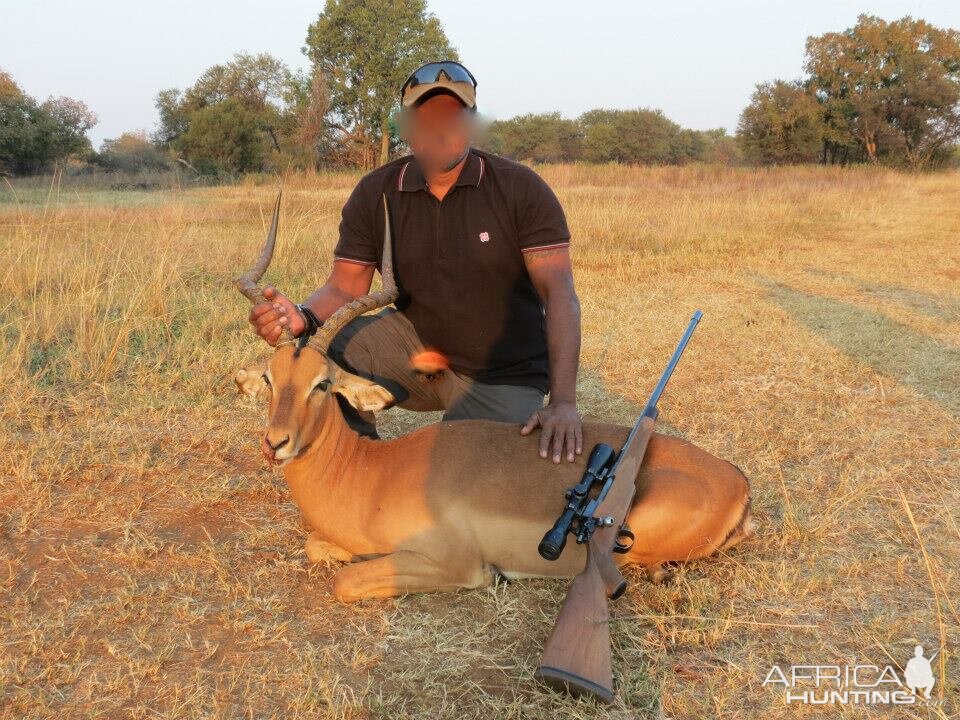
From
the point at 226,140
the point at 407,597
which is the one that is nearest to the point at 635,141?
the point at 226,140

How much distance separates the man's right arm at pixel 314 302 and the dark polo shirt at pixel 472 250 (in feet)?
0.25

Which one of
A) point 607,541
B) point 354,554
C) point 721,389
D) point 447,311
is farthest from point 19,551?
point 721,389

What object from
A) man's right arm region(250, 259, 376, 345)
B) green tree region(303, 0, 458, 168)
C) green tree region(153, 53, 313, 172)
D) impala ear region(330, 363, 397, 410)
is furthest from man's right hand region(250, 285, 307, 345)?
green tree region(303, 0, 458, 168)

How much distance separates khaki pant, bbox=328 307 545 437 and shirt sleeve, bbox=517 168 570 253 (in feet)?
2.81

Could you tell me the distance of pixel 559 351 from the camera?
166 inches

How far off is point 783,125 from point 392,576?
3678 cm

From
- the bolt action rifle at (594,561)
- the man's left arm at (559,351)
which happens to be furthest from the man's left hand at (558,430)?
the bolt action rifle at (594,561)

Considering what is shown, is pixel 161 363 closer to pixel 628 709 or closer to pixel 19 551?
pixel 19 551

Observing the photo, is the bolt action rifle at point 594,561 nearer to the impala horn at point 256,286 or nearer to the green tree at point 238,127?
the impala horn at point 256,286

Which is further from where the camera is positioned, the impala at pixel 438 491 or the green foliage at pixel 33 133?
the green foliage at pixel 33 133

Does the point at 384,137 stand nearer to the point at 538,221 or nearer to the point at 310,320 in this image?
the point at 538,221

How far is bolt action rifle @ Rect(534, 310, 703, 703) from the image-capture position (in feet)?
9.27

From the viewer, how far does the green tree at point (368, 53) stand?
33125mm

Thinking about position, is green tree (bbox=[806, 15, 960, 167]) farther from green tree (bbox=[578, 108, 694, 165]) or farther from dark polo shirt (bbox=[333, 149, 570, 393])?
dark polo shirt (bbox=[333, 149, 570, 393])
